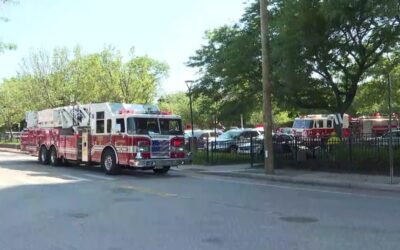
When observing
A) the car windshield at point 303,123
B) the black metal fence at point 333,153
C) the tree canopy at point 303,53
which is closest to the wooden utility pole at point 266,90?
the tree canopy at point 303,53

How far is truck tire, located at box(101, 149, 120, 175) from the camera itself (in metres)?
21.9

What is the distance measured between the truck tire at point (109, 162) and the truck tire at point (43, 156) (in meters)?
6.95

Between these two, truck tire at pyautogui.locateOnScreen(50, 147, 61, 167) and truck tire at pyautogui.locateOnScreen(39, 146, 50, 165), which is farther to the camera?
truck tire at pyautogui.locateOnScreen(39, 146, 50, 165)

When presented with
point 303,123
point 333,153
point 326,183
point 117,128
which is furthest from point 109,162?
point 303,123

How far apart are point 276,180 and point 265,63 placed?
450 centimetres

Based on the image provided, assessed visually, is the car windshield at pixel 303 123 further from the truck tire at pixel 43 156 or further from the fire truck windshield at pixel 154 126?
the fire truck windshield at pixel 154 126

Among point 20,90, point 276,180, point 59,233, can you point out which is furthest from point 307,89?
point 20,90

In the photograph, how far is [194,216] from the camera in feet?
36.1

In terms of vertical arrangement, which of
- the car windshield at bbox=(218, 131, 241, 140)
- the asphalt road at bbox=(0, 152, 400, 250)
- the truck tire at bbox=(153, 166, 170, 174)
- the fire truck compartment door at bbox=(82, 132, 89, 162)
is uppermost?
the car windshield at bbox=(218, 131, 241, 140)

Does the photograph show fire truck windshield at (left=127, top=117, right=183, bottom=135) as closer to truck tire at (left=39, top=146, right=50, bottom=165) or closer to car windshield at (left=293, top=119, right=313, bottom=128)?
truck tire at (left=39, top=146, right=50, bottom=165)

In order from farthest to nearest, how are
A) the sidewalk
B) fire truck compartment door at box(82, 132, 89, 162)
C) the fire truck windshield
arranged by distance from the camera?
fire truck compartment door at box(82, 132, 89, 162) → the fire truck windshield → the sidewalk

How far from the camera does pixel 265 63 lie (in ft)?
68.4

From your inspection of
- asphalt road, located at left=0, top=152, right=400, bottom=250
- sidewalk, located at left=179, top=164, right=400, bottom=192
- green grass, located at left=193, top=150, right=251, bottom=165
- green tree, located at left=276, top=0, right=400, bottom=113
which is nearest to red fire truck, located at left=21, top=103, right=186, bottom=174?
sidewalk, located at left=179, top=164, right=400, bottom=192

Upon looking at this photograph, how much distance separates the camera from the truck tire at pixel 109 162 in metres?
21.9
